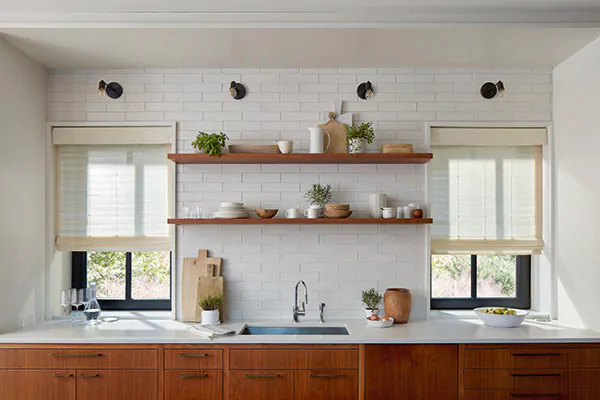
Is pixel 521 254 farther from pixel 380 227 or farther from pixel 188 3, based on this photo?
pixel 188 3

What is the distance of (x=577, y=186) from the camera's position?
10.7ft

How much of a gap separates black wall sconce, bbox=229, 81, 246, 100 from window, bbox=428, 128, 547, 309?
144cm

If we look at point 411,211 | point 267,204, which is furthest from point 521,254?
point 267,204

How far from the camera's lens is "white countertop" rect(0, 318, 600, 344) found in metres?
2.90

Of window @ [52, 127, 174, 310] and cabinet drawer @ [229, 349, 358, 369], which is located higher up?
window @ [52, 127, 174, 310]

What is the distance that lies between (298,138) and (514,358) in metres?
2.03

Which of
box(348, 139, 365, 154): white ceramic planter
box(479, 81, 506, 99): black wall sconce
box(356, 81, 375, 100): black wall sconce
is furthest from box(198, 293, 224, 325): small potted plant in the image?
box(479, 81, 506, 99): black wall sconce

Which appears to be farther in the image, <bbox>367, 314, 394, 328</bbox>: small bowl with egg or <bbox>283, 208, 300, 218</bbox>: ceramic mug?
<bbox>283, 208, 300, 218</bbox>: ceramic mug

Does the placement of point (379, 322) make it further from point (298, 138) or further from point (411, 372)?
point (298, 138)

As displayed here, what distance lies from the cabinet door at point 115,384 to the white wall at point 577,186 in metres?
2.79

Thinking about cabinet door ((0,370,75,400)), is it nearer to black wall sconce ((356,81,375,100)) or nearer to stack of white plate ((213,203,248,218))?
stack of white plate ((213,203,248,218))

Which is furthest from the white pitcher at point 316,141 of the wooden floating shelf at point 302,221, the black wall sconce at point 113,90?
the black wall sconce at point 113,90

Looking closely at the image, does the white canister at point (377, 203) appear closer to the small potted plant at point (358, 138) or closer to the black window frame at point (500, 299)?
the small potted plant at point (358, 138)

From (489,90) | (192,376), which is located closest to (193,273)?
(192,376)
